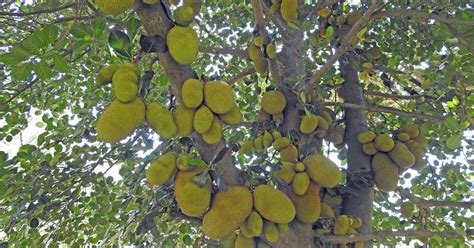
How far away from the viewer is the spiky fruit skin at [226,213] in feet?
4.58

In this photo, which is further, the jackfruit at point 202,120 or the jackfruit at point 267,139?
the jackfruit at point 267,139

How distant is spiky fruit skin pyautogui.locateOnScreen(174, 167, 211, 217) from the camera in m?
1.36

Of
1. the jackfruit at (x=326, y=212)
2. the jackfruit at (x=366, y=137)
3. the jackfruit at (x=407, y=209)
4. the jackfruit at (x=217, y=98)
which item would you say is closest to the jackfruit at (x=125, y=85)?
the jackfruit at (x=217, y=98)

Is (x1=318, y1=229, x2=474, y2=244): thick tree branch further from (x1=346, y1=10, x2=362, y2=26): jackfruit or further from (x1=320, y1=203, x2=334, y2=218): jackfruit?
(x1=346, y1=10, x2=362, y2=26): jackfruit

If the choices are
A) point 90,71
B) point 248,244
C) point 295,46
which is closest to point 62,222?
point 90,71

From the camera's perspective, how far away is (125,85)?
3.97 ft

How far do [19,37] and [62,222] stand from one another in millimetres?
1373

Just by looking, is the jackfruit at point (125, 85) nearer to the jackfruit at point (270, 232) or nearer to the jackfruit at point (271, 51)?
the jackfruit at point (270, 232)

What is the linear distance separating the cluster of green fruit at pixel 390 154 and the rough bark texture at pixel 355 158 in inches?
2.0

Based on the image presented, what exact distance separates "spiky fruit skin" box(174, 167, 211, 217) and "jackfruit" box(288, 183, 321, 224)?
40 cm

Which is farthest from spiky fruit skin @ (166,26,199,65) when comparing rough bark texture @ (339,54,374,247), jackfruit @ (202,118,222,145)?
rough bark texture @ (339,54,374,247)

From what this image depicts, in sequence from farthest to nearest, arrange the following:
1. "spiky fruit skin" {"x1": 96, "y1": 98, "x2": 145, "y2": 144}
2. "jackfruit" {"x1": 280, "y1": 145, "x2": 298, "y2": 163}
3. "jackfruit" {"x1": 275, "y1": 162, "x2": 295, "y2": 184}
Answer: "jackfruit" {"x1": 280, "y1": 145, "x2": 298, "y2": 163}, "jackfruit" {"x1": 275, "y1": 162, "x2": 295, "y2": 184}, "spiky fruit skin" {"x1": 96, "y1": 98, "x2": 145, "y2": 144}

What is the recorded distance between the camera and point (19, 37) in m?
2.84

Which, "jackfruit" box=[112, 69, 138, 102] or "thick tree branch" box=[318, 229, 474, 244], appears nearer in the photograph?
"jackfruit" box=[112, 69, 138, 102]
